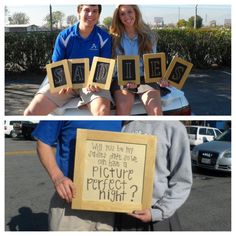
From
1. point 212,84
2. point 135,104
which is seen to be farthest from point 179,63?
point 212,84

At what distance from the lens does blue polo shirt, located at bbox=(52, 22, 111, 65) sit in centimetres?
184

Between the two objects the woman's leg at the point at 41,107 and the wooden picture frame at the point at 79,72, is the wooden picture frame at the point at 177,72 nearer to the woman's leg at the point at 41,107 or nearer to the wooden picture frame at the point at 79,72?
the wooden picture frame at the point at 79,72

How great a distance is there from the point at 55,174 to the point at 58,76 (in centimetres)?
51

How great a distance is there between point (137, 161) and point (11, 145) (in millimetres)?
748

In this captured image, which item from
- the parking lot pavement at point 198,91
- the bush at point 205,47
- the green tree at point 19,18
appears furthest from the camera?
the bush at point 205,47

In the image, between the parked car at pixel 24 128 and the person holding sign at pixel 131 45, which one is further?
the person holding sign at pixel 131 45

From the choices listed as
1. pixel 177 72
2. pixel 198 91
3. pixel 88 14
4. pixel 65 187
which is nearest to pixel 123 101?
pixel 177 72

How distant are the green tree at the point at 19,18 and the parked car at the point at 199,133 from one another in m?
1.14

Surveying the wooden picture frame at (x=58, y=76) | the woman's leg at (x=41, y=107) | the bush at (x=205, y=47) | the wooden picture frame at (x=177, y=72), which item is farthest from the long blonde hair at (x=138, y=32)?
the bush at (x=205, y=47)

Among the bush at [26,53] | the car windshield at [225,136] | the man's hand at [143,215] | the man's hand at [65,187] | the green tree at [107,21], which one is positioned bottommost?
the man's hand at [143,215]

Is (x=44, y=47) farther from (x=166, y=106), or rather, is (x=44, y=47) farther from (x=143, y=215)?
(x=143, y=215)

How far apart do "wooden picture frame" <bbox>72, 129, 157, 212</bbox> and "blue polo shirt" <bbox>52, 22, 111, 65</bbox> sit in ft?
1.64

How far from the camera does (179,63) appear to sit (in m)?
1.93

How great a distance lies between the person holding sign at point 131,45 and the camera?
1861 millimetres
